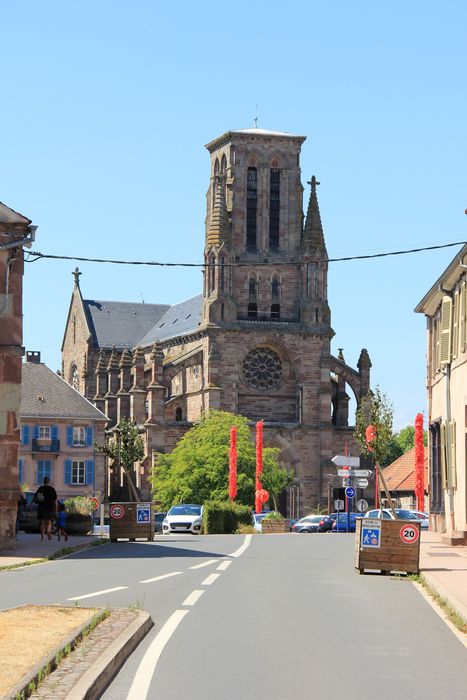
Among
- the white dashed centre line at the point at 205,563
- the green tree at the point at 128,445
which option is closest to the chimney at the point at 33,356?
the green tree at the point at 128,445

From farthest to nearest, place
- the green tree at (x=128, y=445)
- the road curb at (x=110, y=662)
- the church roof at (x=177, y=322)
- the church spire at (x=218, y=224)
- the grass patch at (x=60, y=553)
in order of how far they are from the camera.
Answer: the church roof at (x=177, y=322)
the church spire at (x=218, y=224)
the green tree at (x=128, y=445)
the grass patch at (x=60, y=553)
the road curb at (x=110, y=662)

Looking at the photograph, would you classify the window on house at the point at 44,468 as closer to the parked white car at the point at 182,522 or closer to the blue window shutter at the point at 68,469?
the blue window shutter at the point at 68,469

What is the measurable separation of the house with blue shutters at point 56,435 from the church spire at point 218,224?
66.2ft

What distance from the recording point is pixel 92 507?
40156 mm

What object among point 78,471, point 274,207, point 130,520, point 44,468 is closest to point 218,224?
point 274,207

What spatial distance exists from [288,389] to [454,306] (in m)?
61.7

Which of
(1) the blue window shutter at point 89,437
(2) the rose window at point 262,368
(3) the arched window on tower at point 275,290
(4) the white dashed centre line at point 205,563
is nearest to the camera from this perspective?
(4) the white dashed centre line at point 205,563

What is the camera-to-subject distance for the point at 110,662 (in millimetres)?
9578

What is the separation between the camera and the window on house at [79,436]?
3147 inches

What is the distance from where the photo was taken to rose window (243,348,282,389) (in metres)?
95.8

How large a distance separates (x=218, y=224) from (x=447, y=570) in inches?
2961

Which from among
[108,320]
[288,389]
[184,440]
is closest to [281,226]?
[288,389]

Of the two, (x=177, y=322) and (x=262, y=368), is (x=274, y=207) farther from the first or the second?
(x=177, y=322)

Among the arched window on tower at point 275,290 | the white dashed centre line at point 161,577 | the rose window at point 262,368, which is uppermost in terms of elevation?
the arched window on tower at point 275,290
